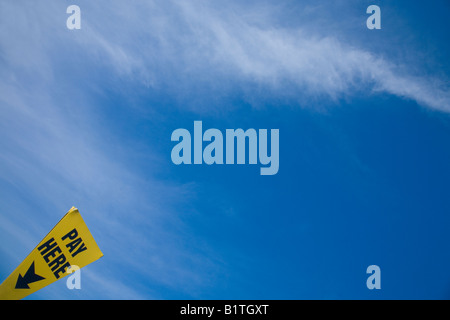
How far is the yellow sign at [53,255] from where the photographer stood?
361 inches

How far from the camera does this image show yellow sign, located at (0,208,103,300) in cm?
917

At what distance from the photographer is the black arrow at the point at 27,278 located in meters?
9.16

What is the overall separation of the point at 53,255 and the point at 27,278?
0.98 m

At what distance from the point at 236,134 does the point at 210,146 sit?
1163 millimetres

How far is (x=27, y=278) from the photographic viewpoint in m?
9.22

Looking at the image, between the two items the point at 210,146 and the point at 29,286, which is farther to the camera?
the point at 210,146

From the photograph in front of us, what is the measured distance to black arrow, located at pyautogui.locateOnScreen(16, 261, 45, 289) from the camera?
916cm

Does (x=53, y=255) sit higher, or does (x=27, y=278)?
(x=53, y=255)
